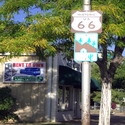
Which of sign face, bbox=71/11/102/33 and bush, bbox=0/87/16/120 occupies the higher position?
sign face, bbox=71/11/102/33

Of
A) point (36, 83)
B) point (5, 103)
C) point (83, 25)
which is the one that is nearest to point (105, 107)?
point (83, 25)

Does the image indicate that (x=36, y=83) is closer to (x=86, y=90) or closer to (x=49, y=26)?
(x=49, y=26)

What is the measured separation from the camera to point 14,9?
12.0 meters

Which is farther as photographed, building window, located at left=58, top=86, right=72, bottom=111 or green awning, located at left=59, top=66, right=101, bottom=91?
building window, located at left=58, top=86, right=72, bottom=111

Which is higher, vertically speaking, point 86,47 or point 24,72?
point 24,72

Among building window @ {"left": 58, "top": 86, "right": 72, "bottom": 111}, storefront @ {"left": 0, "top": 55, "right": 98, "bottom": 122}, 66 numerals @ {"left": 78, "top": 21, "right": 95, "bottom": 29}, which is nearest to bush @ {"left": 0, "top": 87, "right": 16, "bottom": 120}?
storefront @ {"left": 0, "top": 55, "right": 98, "bottom": 122}

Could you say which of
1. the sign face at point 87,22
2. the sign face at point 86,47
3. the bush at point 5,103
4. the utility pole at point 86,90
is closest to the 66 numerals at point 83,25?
the sign face at point 87,22

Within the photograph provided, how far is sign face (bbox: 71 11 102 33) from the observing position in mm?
8508

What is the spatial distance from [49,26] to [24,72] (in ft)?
37.1

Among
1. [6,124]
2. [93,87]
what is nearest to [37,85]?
[6,124]

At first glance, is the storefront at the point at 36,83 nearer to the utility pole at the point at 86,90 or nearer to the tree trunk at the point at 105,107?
the tree trunk at the point at 105,107

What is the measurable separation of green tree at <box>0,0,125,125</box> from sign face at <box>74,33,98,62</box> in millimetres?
2383

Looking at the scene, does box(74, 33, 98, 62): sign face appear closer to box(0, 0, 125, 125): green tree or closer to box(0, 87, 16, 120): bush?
box(0, 0, 125, 125): green tree

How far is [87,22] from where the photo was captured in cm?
852
